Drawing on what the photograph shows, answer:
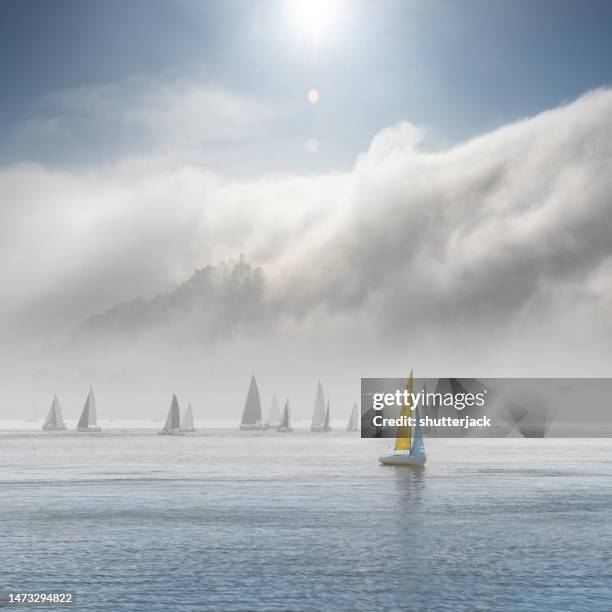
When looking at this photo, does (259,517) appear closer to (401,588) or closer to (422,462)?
(401,588)

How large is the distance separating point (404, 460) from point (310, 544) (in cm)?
9156

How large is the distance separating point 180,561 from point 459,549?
75.1 feet

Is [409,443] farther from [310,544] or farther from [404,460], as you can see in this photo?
[310,544]

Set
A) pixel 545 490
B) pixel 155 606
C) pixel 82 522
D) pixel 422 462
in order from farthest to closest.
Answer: pixel 422 462, pixel 545 490, pixel 82 522, pixel 155 606

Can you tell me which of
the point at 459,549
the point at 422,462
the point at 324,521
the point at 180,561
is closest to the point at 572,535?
the point at 459,549

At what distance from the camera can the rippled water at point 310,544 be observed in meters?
53.3

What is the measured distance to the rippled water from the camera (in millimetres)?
53312

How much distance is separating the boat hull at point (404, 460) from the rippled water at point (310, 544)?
1976cm

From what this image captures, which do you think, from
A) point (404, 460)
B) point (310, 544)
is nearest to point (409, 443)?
point (404, 460)

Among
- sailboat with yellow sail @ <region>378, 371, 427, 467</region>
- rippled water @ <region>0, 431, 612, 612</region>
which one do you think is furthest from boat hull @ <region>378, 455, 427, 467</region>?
rippled water @ <region>0, 431, 612, 612</region>

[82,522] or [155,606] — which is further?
[82,522]

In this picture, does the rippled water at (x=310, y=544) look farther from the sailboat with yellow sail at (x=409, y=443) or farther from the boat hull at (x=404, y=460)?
the boat hull at (x=404, y=460)

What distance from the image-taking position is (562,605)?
50.5 metres

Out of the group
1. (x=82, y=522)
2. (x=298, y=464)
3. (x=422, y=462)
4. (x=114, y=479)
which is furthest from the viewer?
(x=298, y=464)
